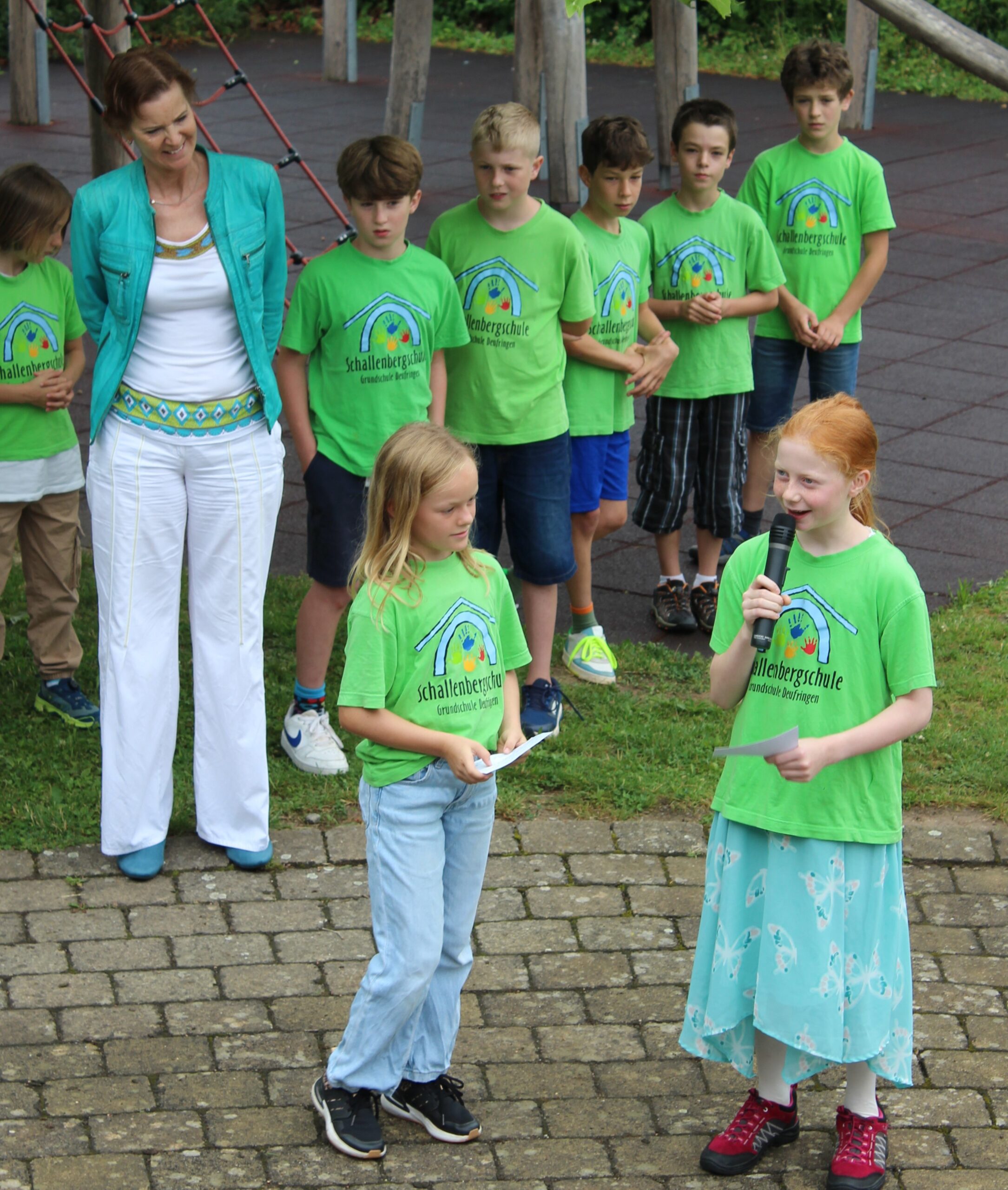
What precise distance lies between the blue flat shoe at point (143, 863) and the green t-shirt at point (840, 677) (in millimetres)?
1882

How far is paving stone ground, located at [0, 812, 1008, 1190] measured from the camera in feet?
11.5

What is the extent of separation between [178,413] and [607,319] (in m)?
1.86

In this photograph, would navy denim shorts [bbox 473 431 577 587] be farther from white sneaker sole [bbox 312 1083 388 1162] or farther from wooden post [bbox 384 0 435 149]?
wooden post [bbox 384 0 435 149]

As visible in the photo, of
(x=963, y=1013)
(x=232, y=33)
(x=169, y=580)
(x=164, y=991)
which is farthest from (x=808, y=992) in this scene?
(x=232, y=33)

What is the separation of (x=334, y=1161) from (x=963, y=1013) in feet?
5.11

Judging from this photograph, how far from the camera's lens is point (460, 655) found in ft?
11.3

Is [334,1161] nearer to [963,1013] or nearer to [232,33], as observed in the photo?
[963,1013]

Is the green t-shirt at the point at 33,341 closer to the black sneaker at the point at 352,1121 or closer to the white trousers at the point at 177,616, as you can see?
the white trousers at the point at 177,616

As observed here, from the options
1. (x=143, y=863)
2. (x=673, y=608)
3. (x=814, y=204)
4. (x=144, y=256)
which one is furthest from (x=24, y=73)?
(x=143, y=863)

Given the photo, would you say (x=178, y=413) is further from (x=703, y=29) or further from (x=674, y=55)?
(x=703, y=29)

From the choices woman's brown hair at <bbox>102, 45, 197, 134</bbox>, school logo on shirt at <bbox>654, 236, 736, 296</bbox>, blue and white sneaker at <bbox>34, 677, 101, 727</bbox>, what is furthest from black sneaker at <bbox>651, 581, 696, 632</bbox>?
woman's brown hair at <bbox>102, 45, 197, 134</bbox>

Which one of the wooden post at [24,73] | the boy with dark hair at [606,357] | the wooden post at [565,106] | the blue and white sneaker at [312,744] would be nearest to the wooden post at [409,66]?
the wooden post at [565,106]

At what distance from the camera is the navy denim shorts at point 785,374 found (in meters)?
6.70

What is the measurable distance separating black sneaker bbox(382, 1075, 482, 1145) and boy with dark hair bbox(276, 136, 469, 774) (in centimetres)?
170
